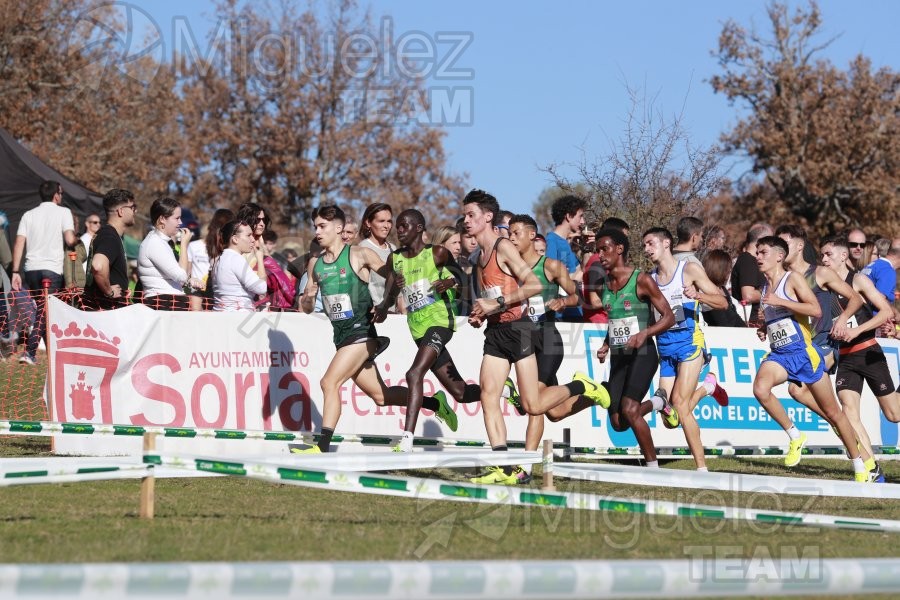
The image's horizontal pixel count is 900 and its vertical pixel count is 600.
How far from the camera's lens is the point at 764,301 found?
409 inches

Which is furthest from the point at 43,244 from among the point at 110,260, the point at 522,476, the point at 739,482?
the point at 739,482

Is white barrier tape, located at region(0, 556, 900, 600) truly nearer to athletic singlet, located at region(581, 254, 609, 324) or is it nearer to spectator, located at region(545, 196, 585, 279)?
spectator, located at region(545, 196, 585, 279)

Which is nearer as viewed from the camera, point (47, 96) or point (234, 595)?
point (234, 595)

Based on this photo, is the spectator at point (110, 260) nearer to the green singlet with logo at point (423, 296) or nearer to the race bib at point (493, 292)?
the green singlet with logo at point (423, 296)

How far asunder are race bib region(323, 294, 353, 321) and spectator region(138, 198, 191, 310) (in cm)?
253

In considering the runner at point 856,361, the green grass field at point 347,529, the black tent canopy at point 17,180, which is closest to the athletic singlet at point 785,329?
the runner at point 856,361

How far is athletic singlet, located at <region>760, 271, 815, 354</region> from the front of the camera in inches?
412

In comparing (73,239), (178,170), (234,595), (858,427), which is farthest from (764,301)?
(178,170)

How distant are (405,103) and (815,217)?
1485 cm

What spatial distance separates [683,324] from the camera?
10.3 metres

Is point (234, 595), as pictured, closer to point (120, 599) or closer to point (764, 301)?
point (120, 599)

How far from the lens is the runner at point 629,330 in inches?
383

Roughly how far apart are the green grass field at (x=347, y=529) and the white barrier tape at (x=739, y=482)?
234 millimetres

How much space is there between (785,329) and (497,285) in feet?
8.80
